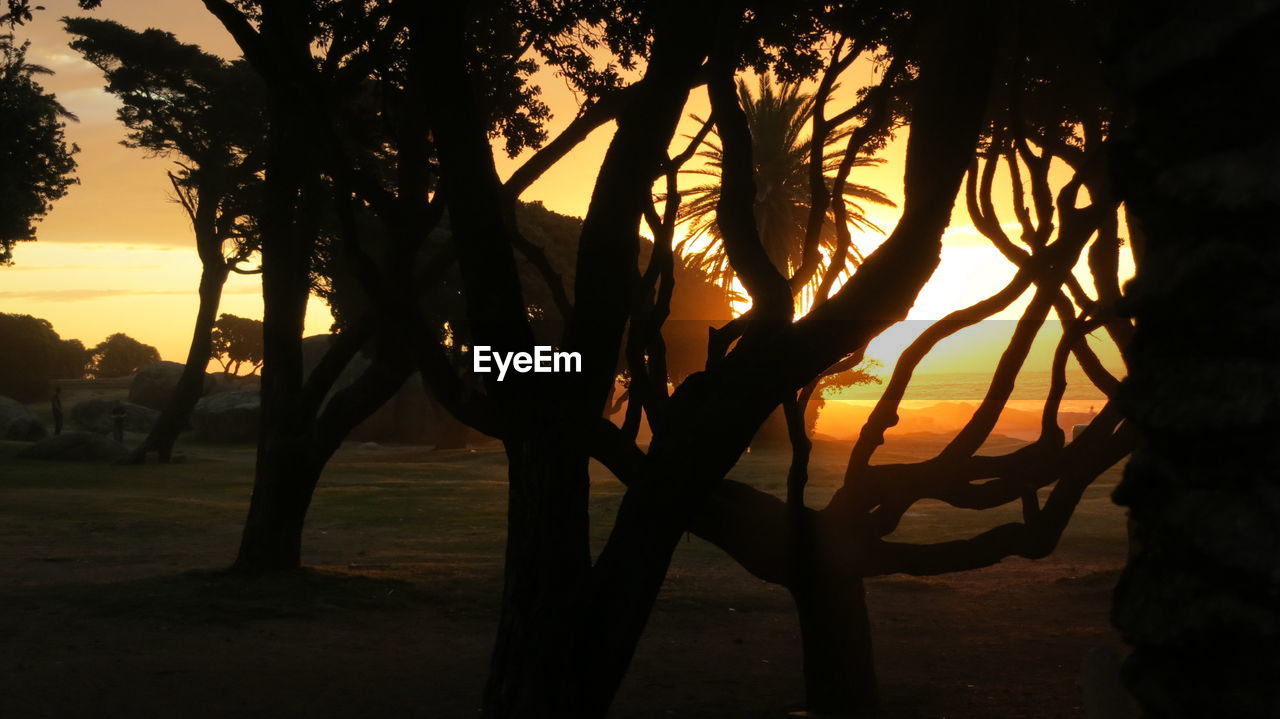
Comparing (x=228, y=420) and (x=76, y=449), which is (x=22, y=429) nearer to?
(x=228, y=420)

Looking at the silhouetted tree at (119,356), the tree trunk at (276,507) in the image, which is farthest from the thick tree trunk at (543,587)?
the silhouetted tree at (119,356)

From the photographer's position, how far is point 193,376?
30938 millimetres

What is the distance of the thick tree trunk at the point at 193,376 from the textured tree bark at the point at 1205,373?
99.9 feet

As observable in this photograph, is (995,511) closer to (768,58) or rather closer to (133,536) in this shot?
(768,58)

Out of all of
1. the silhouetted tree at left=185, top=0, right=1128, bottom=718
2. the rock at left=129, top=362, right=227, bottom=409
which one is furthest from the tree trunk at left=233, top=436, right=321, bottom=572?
the rock at left=129, top=362, right=227, bottom=409

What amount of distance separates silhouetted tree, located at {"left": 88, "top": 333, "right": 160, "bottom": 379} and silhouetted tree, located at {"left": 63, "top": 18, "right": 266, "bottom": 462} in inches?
1915

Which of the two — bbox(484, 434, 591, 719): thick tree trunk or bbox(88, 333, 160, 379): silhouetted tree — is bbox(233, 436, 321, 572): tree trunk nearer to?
bbox(484, 434, 591, 719): thick tree trunk

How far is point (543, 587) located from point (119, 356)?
7973cm

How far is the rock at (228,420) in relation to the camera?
40.8 m

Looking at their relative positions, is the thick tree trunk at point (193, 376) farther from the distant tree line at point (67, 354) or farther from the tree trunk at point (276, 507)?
the distant tree line at point (67, 354)

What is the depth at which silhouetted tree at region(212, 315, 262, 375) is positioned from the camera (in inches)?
2729

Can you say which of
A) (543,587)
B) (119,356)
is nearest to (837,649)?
(543,587)

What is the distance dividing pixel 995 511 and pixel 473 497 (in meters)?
9.92

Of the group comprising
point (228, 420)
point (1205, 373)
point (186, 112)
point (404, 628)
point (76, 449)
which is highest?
point (186, 112)
